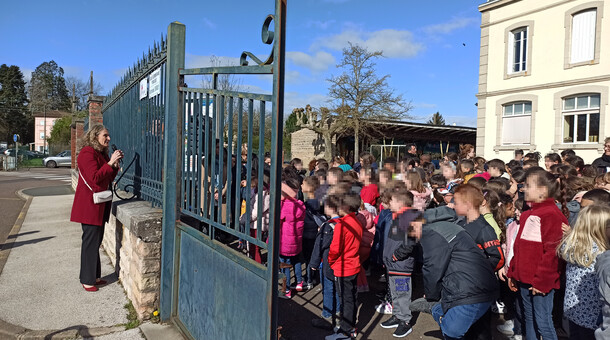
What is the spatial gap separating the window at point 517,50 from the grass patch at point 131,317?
1693cm

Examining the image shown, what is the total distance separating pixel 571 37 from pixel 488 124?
4397 millimetres

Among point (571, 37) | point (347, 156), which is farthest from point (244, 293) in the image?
point (347, 156)

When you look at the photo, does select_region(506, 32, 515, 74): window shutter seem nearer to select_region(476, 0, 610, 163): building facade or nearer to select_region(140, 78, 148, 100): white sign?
select_region(476, 0, 610, 163): building facade

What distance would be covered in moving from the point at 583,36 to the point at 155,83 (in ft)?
51.8

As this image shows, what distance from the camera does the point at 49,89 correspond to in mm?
81375

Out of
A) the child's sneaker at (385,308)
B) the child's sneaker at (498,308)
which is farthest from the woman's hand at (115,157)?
the child's sneaker at (498,308)

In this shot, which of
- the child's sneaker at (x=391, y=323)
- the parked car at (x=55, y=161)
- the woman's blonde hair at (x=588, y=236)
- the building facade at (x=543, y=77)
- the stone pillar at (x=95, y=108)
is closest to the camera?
the woman's blonde hair at (x=588, y=236)

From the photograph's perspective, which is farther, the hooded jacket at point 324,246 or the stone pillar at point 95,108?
the stone pillar at point 95,108

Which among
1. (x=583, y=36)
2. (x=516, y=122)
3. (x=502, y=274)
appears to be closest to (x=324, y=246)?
(x=502, y=274)

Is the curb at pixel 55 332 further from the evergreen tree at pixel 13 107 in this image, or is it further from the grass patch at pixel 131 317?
the evergreen tree at pixel 13 107

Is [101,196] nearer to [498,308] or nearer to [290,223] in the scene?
[290,223]

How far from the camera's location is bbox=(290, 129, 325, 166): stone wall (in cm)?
2499

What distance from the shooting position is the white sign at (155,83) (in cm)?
414

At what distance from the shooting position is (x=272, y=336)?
96.7 inches
